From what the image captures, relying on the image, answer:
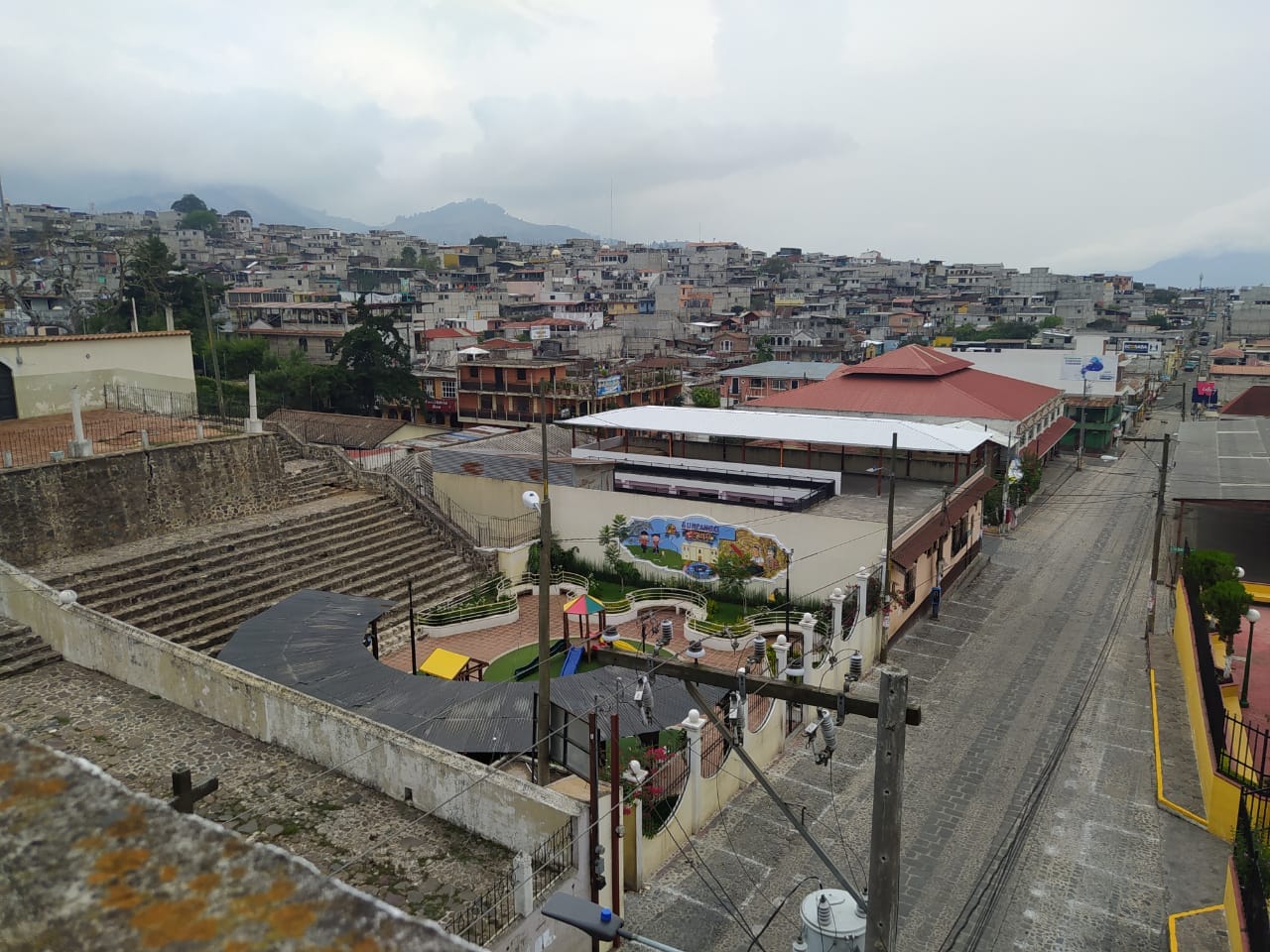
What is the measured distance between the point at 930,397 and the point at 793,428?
415 inches

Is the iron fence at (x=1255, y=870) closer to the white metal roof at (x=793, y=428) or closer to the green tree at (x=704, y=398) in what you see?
the white metal roof at (x=793, y=428)

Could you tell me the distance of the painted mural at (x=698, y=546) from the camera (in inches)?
833

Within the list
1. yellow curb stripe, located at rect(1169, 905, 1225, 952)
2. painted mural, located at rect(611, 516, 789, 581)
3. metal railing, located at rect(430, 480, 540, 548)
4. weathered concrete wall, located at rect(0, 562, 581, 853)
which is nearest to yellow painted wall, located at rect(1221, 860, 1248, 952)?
yellow curb stripe, located at rect(1169, 905, 1225, 952)

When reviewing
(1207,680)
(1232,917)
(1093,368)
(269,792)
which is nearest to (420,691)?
(269,792)

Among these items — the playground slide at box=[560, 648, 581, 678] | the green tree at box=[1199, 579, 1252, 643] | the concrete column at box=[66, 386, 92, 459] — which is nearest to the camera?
the playground slide at box=[560, 648, 581, 678]

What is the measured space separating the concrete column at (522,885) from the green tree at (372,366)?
42.9 meters

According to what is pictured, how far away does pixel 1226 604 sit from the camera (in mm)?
16719

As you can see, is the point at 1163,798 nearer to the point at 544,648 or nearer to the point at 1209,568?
the point at 1209,568

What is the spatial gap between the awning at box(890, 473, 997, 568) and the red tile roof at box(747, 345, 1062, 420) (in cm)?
630

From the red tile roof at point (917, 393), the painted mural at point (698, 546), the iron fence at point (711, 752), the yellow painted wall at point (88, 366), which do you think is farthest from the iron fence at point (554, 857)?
the red tile roof at point (917, 393)

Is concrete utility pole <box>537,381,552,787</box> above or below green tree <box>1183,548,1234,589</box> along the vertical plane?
above

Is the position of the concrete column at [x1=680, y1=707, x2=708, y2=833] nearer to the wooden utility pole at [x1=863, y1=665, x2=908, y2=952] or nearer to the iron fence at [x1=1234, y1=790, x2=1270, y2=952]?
the wooden utility pole at [x1=863, y1=665, x2=908, y2=952]

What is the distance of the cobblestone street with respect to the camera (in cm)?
878

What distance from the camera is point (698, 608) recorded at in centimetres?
2047
